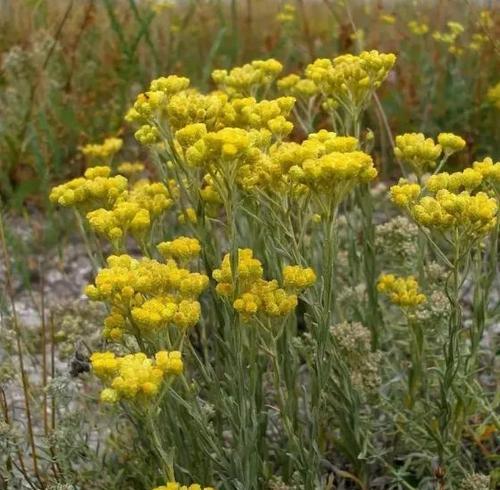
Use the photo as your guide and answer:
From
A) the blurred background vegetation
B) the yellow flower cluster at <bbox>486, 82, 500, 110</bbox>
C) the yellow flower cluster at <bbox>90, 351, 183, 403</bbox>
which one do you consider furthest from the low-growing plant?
the yellow flower cluster at <bbox>486, 82, 500, 110</bbox>

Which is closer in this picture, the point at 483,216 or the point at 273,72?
the point at 483,216

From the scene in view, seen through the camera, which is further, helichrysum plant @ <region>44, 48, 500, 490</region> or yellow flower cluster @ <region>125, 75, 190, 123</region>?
yellow flower cluster @ <region>125, 75, 190, 123</region>

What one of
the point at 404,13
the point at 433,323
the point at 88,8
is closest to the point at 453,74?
the point at 404,13

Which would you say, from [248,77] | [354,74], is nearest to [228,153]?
[354,74]

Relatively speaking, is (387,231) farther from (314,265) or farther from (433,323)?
(433,323)

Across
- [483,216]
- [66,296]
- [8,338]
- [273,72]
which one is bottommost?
[66,296]

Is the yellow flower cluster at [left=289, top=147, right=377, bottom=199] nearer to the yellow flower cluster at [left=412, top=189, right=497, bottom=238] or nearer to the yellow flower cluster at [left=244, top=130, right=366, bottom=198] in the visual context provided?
the yellow flower cluster at [left=244, top=130, right=366, bottom=198]

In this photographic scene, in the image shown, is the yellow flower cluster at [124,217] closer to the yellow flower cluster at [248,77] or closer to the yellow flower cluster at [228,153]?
the yellow flower cluster at [228,153]
